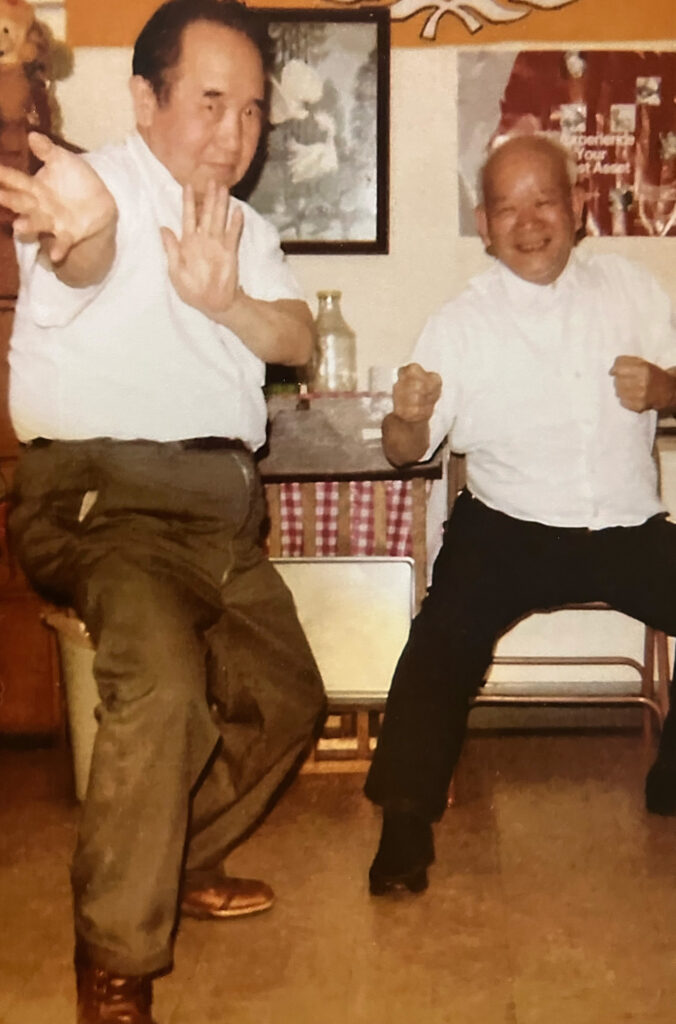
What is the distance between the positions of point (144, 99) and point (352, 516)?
100 centimetres

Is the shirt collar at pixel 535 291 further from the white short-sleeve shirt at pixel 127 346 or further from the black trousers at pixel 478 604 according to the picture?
the white short-sleeve shirt at pixel 127 346

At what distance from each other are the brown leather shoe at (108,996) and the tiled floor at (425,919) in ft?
0.32

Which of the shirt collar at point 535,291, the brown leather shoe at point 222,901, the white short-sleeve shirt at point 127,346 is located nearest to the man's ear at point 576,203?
the shirt collar at point 535,291

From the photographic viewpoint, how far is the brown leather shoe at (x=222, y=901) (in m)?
1.57

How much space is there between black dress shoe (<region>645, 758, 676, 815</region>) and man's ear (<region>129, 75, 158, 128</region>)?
146 centimetres

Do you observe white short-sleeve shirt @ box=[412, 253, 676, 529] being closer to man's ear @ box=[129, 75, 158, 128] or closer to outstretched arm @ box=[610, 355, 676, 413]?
outstretched arm @ box=[610, 355, 676, 413]

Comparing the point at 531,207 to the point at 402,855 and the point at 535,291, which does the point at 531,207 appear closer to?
the point at 535,291

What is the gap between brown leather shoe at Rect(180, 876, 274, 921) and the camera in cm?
157

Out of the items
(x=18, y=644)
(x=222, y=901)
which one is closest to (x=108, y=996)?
(x=222, y=901)

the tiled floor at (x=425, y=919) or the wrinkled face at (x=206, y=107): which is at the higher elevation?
the wrinkled face at (x=206, y=107)

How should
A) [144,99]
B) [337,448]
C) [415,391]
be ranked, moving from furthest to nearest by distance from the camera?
[337,448]
[415,391]
[144,99]

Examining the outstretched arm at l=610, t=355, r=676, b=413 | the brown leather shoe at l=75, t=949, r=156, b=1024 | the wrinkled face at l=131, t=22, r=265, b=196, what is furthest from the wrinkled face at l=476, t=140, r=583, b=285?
the brown leather shoe at l=75, t=949, r=156, b=1024

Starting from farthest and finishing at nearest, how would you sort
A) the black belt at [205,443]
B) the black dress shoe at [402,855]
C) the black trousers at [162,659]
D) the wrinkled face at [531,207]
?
the wrinkled face at [531,207], the black dress shoe at [402,855], the black belt at [205,443], the black trousers at [162,659]

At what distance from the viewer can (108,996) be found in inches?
49.2
